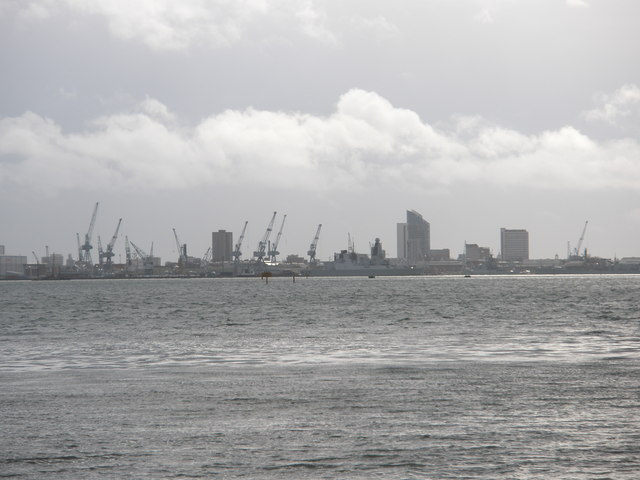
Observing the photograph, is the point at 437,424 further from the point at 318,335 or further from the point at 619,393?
the point at 318,335

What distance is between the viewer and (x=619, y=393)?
27.8 meters

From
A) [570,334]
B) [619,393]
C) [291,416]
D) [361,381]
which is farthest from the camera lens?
[570,334]

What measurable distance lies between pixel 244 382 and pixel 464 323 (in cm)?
4294

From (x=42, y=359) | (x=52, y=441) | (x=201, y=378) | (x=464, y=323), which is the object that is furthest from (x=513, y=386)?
(x=464, y=323)

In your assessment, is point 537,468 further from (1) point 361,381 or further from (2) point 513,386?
(1) point 361,381

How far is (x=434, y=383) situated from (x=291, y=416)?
8.72m

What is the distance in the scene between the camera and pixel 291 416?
945 inches

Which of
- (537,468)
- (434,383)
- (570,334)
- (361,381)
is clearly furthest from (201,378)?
(570,334)

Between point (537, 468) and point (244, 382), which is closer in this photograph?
point (537, 468)

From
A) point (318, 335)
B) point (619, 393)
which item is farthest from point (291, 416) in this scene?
point (318, 335)

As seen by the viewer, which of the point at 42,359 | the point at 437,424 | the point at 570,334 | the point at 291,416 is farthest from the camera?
the point at 570,334

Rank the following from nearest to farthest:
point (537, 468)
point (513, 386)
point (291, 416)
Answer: point (537, 468) → point (291, 416) → point (513, 386)

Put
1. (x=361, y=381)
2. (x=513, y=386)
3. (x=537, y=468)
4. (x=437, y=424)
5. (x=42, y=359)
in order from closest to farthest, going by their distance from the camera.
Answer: (x=537, y=468), (x=437, y=424), (x=513, y=386), (x=361, y=381), (x=42, y=359)

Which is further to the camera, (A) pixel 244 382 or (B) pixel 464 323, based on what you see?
(B) pixel 464 323
